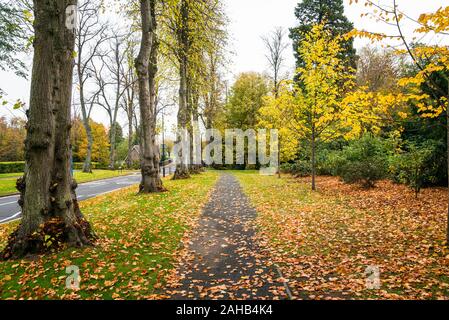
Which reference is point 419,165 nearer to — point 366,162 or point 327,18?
point 366,162

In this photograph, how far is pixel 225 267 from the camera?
5.42 metres

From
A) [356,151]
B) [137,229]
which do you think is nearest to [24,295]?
[137,229]

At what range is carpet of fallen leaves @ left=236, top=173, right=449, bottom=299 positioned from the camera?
438 centimetres

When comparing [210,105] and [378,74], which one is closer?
[378,74]

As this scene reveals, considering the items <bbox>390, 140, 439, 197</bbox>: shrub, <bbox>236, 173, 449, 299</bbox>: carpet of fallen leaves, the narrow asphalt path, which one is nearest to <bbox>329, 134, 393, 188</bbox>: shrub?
<bbox>390, 140, 439, 197</bbox>: shrub

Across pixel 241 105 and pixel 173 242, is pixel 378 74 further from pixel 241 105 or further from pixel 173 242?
Answer: pixel 173 242

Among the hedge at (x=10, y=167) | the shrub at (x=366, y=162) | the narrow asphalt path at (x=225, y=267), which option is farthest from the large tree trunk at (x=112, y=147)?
the narrow asphalt path at (x=225, y=267)

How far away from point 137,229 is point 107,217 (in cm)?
192

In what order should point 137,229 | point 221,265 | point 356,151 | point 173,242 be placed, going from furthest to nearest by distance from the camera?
point 356,151, point 137,229, point 173,242, point 221,265

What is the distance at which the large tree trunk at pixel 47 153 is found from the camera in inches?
220

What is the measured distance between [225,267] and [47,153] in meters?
4.04

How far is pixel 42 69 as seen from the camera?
5.71 m

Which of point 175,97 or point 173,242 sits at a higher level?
point 175,97

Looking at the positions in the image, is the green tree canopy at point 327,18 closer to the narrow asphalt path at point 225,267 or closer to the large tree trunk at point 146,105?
the large tree trunk at point 146,105
